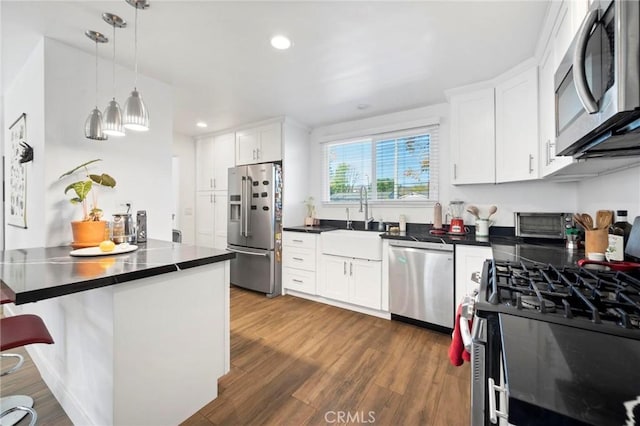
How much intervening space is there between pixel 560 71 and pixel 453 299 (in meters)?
1.96

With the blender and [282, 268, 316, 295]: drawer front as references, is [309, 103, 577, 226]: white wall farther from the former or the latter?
[282, 268, 316, 295]: drawer front

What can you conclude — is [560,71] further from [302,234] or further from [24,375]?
[24,375]

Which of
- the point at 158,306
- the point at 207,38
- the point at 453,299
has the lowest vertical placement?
the point at 453,299

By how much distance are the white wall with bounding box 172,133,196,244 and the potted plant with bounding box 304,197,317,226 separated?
212cm

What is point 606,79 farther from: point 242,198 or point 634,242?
point 242,198

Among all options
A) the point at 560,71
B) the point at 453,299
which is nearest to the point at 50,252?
the point at 560,71

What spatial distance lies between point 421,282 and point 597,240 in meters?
1.33

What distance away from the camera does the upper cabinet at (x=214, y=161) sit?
4.29 metres

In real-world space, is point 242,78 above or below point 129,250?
above

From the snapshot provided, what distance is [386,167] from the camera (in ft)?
11.7

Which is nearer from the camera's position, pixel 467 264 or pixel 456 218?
pixel 467 264

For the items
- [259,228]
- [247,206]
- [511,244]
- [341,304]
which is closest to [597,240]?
[511,244]

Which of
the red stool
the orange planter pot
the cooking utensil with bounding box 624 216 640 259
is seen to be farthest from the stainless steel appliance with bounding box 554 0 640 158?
the orange planter pot

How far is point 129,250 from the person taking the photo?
5.57ft
